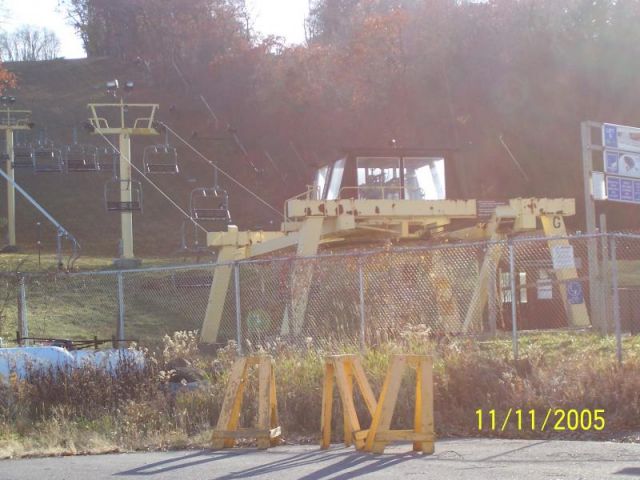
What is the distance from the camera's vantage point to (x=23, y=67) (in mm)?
80625

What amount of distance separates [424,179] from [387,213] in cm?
233

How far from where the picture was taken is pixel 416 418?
9.45 m

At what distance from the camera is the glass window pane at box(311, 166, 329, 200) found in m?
24.9

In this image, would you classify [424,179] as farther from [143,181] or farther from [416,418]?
[143,181]

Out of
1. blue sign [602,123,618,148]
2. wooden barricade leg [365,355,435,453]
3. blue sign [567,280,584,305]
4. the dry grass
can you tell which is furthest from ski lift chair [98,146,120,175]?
wooden barricade leg [365,355,435,453]

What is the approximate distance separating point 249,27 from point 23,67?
22652 millimetres

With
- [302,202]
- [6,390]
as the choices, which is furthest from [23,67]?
[6,390]

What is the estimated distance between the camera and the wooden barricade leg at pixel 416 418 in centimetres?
929

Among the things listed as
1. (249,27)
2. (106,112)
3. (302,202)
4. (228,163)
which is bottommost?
(302,202)

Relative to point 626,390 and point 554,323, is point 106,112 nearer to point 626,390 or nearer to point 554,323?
point 554,323

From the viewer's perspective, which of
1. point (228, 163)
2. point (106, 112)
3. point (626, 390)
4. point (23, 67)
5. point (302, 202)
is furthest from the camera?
point (23, 67)

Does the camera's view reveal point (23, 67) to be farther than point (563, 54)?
Yes

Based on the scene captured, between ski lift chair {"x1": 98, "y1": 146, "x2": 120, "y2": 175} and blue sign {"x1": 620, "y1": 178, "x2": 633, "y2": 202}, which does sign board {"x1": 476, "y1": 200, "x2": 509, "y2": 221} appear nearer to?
blue sign {"x1": 620, "y1": 178, "x2": 633, "y2": 202}

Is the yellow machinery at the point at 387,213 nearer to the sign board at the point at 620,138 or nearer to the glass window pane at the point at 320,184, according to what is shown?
the glass window pane at the point at 320,184
